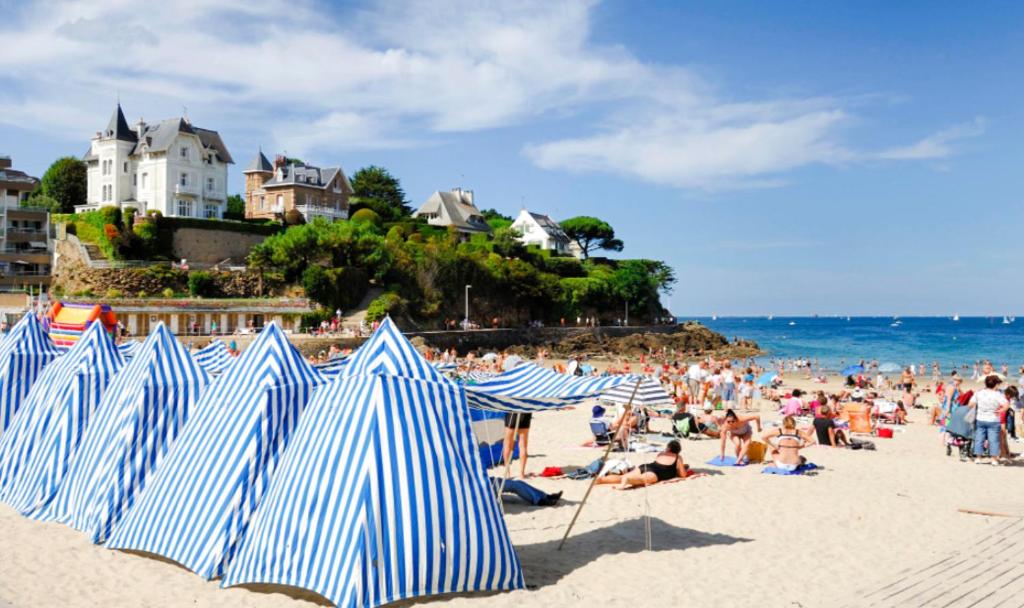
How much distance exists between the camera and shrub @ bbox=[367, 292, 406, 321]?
48.0 m

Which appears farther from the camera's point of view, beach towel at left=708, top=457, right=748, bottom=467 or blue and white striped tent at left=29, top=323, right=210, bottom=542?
beach towel at left=708, top=457, right=748, bottom=467

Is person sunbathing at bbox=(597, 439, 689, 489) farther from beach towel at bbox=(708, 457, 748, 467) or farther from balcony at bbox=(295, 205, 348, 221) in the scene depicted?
balcony at bbox=(295, 205, 348, 221)

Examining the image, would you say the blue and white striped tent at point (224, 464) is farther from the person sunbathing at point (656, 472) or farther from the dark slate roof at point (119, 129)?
the dark slate roof at point (119, 129)

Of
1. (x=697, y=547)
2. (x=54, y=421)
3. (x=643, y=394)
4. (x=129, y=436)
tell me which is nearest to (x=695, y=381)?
(x=697, y=547)

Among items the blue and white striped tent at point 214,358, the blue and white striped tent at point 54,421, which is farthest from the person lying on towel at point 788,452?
the blue and white striped tent at point 54,421

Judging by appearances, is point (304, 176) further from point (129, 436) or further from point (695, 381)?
point (129, 436)

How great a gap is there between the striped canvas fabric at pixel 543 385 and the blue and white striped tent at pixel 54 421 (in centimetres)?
525

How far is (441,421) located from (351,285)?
144 feet

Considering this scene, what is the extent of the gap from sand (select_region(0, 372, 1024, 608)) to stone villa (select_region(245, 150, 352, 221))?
51396 millimetres

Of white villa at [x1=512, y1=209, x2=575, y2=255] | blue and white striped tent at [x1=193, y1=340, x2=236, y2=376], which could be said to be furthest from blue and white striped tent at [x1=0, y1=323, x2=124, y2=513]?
white villa at [x1=512, y1=209, x2=575, y2=255]

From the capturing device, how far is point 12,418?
11633 mm

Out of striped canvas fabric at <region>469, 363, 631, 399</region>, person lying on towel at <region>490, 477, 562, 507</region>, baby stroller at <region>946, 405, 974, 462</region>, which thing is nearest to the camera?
striped canvas fabric at <region>469, 363, 631, 399</region>

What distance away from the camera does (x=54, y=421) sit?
393 inches

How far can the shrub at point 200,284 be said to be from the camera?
Result: 46.0 m
